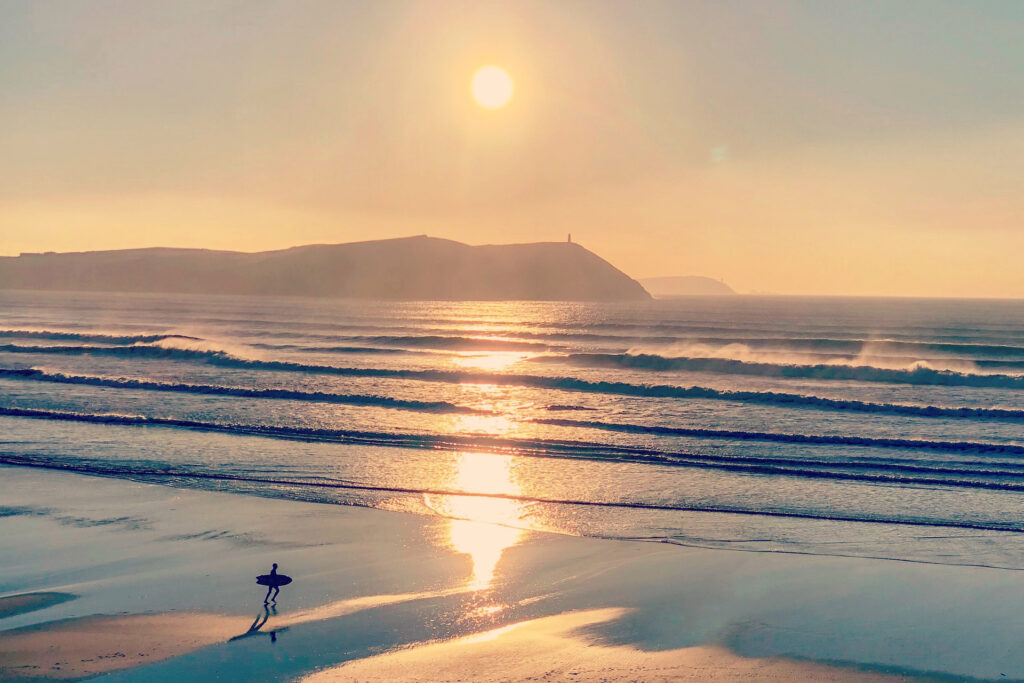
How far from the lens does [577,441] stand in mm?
22047

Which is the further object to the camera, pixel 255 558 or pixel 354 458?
pixel 354 458

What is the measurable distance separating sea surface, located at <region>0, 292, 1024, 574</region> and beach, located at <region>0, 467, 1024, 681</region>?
3.39ft

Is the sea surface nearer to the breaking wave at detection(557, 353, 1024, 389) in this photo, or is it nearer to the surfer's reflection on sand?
the breaking wave at detection(557, 353, 1024, 389)

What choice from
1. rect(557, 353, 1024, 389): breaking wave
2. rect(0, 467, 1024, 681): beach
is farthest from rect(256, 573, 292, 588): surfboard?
rect(557, 353, 1024, 389): breaking wave

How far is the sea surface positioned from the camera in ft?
46.3

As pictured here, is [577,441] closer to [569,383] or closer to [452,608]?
[452,608]

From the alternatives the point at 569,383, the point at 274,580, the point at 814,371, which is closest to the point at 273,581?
the point at 274,580

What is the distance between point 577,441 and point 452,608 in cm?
1298

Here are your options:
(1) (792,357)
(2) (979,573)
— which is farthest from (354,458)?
(1) (792,357)

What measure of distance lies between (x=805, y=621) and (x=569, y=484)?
7.84 metres

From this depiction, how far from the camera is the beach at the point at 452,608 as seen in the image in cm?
788

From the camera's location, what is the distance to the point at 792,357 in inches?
2194

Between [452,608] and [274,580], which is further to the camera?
[274,580]

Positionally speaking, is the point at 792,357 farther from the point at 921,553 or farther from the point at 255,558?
the point at 255,558
